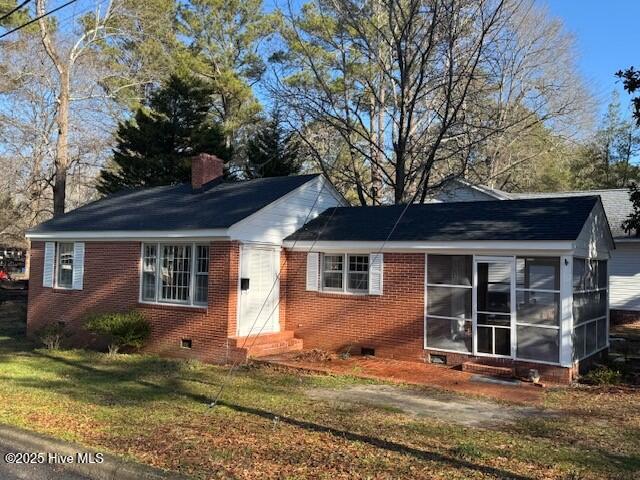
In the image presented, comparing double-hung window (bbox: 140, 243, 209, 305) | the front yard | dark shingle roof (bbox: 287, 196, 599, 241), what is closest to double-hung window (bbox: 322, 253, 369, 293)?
dark shingle roof (bbox: 287, 196, 599, 241)

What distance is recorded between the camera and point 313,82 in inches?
1163

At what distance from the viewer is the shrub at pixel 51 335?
14.7 metres

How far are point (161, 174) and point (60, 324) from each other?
11652 mm

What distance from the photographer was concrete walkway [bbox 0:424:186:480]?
5.52m

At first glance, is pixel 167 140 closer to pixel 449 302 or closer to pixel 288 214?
pixel 288 214

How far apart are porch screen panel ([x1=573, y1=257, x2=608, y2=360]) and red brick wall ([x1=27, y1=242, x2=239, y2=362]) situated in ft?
23.7

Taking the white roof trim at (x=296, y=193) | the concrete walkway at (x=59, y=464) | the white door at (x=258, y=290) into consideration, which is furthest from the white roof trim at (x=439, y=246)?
the concrete walkway at (x=59, y=464)

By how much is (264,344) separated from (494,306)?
17.0 ft

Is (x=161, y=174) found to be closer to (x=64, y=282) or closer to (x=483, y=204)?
(x=64, y=282)

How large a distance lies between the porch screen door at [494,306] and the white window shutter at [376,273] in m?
2.20

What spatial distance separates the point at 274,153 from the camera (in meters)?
29.5

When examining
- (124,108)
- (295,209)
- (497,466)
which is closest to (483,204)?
(295,209)

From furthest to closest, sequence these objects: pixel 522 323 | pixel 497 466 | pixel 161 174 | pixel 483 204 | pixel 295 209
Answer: pixel 161 174
pixel 295 209
pixel 483 204
pixel 522 323
pixel 497 466

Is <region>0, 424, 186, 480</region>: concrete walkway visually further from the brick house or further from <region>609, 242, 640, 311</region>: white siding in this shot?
<region>609, 242, 640, 311</region>: white siding
